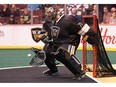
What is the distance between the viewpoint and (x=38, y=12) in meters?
12.0

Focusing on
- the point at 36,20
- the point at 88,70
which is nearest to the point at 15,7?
the point at 36,20

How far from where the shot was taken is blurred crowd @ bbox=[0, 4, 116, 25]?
11805mm

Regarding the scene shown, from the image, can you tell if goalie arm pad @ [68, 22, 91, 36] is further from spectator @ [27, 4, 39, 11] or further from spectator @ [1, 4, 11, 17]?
spectator @ [1, 4, 11, 17]

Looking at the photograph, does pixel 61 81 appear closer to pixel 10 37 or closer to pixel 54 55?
pixel 54 55

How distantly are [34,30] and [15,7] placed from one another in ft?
17.7

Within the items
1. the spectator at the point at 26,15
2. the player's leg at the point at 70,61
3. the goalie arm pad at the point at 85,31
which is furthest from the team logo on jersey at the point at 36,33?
the spectator at the point at 26,15

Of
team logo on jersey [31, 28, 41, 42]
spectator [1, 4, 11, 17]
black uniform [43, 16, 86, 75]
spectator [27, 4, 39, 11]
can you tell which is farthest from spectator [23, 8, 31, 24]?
black uniform [43, 16, 86, 75]

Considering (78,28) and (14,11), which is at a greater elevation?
(78,28)

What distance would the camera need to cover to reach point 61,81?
21.8 ft

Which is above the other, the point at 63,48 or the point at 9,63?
the point at 63,48

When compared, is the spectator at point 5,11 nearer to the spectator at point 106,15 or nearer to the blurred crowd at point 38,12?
the blurred crowd at point 38,12

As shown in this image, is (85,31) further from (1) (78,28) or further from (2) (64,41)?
(2) (64,41)

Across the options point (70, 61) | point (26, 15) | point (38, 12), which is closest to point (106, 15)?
point (38, 12)

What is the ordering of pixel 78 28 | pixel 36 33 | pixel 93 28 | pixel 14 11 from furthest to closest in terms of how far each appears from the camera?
1. pixel 14 11
2. pixel 93 28
3. pixel 36 33
4. pixel 78 28
